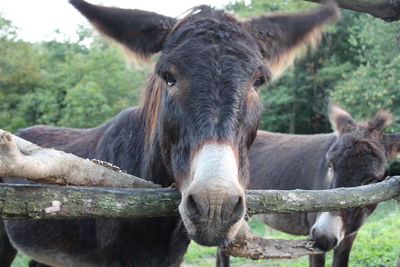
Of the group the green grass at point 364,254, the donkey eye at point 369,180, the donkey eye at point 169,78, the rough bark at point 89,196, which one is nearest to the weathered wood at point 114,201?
the rough bark at point 89,196

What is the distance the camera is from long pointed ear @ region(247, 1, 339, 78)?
296 cm

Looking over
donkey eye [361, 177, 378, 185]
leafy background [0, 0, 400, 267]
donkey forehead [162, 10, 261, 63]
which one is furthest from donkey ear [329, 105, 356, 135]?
leafy background [0, 0, 400, 267]

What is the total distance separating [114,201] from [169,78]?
0.89 meters

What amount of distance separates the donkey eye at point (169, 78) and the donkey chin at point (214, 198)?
1.98 ft

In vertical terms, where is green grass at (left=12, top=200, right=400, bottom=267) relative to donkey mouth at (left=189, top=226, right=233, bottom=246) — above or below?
below

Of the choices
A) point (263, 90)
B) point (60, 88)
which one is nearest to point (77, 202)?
point (263, 90)

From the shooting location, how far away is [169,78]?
7.93ft

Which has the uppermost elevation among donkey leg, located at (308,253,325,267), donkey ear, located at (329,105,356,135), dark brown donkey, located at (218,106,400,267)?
donkey ear, located at (329,105,356,135)

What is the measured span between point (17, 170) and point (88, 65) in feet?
79.6

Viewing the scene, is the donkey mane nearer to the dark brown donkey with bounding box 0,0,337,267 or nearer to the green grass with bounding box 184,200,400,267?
the dark brown donkey with bounding box 0,0,337,267

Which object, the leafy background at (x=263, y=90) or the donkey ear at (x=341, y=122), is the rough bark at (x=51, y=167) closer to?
the donkey ear at (x=341, y=122)

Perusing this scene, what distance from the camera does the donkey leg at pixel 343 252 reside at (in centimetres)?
520

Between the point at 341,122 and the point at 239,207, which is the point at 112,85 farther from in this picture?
the point at 239,207

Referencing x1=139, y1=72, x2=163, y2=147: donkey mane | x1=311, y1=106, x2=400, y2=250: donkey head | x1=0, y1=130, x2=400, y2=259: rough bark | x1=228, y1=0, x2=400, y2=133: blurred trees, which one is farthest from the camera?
x1=228, y1=0, x2=400, y2=133: blurred trees
